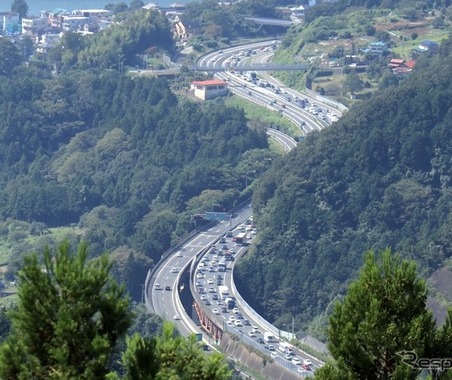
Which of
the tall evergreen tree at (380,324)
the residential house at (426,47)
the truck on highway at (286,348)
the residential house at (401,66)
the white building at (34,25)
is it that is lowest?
the white building at (34,25)

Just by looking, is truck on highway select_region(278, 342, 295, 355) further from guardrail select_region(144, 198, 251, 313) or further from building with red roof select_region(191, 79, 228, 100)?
building with red roof select_region(191, 79, 228, 100)

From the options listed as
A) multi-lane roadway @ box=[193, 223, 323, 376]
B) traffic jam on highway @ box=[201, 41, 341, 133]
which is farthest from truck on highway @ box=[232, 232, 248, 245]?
traffic jam on highway @ box=[201, 41, 341, 133]

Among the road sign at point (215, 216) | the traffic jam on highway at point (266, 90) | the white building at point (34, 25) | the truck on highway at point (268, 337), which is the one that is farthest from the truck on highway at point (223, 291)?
the white building at point (34, 25)

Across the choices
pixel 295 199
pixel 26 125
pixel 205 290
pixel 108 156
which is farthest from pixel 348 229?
pixel 26 125

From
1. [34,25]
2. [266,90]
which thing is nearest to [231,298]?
[266,90]

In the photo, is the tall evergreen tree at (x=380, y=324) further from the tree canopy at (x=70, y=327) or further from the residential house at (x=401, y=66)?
the residential house at (x=401, y=66)

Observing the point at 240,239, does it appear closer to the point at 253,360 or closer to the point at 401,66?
the point at 253,360
